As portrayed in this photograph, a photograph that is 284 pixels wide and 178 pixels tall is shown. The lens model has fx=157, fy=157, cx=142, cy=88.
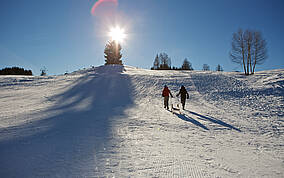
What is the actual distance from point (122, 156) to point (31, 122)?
513cm

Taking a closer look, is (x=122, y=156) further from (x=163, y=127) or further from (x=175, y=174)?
(x=163, y=127)

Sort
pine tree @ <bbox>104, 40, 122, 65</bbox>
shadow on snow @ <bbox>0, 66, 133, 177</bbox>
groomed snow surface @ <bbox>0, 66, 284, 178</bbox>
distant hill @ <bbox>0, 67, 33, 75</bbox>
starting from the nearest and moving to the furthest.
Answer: shadow on snow @ <bbox>0, 66, 133, 177</bbox>, groomed snow surface @ <bbox>0, 66, 284, 178</bbox>, distant hill @ <bbox>0, 67, 33, 75</bbox>, pine tree @ <bbox>104, 40, 122, 65</bbox>

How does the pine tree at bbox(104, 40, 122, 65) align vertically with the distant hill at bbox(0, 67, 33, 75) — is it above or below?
above

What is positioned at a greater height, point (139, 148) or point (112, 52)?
point (112, 52)

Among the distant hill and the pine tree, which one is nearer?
the distant hill

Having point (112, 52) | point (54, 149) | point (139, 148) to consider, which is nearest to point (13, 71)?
point (112, 52)

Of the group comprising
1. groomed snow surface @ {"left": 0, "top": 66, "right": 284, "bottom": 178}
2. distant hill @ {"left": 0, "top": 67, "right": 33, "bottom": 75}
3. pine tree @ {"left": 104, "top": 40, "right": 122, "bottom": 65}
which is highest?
pine tree @ {"left": 104, "top": 40, "right": 122, "bottom": 65}

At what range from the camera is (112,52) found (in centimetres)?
5547

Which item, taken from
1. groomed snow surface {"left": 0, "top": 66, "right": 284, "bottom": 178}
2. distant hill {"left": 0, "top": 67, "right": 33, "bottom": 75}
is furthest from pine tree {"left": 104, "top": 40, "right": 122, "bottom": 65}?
groomed snow surface {"left": 0, "top": 66, "right": 284, "bottom": 178}

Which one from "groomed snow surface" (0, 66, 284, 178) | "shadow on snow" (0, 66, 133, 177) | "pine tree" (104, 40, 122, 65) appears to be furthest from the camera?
"pine tree" (104, 40, 122, 65)

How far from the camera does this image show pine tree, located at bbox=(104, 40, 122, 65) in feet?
182

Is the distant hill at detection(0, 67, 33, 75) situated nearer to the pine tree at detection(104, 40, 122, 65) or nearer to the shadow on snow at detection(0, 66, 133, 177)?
the pine tree at detection(104, 40, 122, 65)

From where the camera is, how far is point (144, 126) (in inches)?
274

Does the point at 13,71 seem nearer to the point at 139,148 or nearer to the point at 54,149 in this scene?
the point at 54,149
